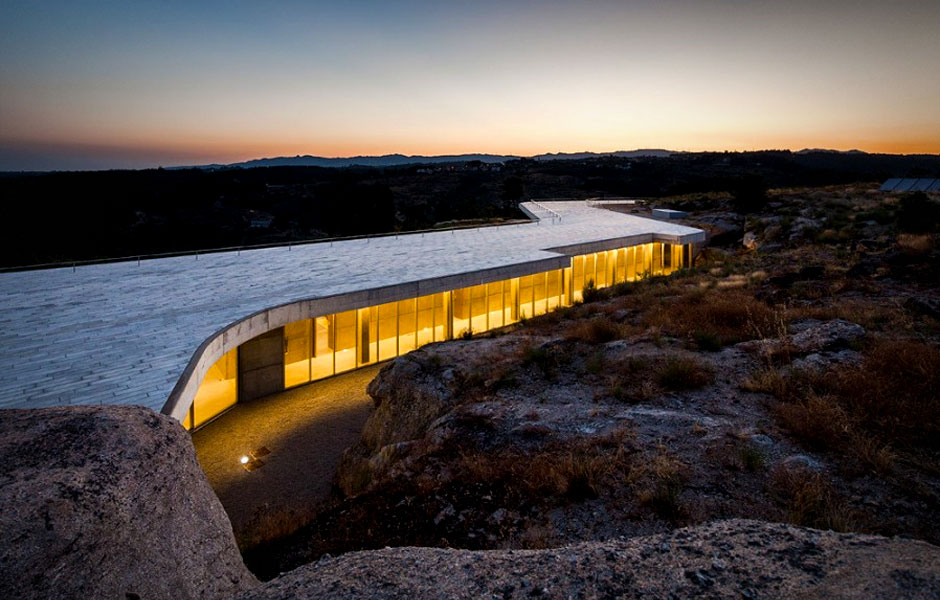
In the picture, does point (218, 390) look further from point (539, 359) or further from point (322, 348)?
point (539, 359)

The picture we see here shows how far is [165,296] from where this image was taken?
15047mm

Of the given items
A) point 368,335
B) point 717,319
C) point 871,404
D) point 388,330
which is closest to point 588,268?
point 388,330

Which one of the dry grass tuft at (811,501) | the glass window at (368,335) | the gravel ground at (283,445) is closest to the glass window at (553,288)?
the glass window at (368,335)

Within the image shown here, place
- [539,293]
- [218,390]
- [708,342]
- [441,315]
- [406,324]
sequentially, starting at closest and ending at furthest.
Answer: [708,342]
[218,390]
[406,324]
[441,315]
[539,293]

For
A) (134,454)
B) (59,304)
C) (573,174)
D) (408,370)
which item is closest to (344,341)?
(408,370)

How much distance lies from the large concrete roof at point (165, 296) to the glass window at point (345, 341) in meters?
1.34

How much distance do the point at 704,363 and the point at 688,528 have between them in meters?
6.16

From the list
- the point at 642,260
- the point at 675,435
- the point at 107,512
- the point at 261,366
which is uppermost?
the point at 642,260

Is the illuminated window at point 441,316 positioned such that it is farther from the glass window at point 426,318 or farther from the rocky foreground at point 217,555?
the rocky foreground at point 217,555

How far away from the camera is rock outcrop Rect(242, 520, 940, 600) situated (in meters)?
3.48

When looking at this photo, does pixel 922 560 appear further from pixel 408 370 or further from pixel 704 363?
pixel 408 370

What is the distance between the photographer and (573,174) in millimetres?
115562

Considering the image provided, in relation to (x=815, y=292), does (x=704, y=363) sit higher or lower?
lower

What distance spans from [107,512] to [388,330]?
1508 cm
